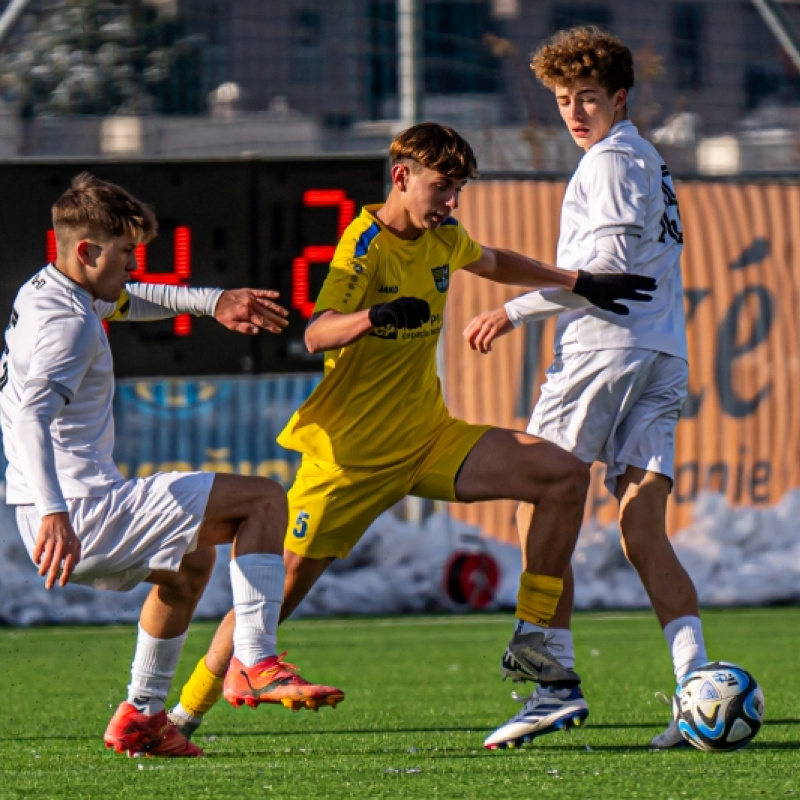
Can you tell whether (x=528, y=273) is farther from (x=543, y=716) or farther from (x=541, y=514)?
(x=543, y=716)

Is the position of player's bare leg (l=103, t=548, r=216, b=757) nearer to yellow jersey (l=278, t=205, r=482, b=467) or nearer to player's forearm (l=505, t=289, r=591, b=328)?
yellow jersey (l=278, t=205, r=482, b=467)

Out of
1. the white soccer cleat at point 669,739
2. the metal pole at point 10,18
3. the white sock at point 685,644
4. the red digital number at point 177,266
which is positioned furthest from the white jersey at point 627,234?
the metal pole at point 10,18

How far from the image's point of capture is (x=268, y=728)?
5.28 metres

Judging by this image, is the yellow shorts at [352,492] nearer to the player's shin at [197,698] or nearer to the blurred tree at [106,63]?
the player's shin at [197,698]

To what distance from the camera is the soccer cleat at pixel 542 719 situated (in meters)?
4.43

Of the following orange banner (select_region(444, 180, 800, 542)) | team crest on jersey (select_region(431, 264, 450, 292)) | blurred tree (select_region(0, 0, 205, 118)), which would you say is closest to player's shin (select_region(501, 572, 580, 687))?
team crest on jersey (select_region(431, 264, 450, 292))

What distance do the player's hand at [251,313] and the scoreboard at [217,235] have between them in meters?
4.68

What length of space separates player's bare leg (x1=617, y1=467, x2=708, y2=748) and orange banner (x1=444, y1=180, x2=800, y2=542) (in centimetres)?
698

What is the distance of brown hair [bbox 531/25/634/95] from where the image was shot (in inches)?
183

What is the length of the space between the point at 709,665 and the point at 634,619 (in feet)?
20.8

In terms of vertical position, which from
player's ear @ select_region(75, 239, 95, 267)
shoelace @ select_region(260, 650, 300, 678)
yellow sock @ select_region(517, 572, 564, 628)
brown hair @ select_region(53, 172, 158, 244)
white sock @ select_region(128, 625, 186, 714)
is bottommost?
white sock @ select_region(128, 625, 186, 714)

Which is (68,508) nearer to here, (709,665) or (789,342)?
(709,665)

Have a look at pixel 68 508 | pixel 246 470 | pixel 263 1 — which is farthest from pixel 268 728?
pixel 263 1

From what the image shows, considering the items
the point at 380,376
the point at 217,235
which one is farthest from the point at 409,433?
the point at 217,235
